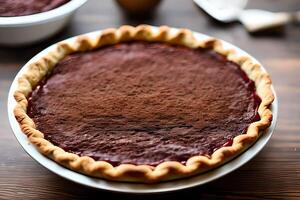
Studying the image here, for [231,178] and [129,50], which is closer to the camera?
[231,178]

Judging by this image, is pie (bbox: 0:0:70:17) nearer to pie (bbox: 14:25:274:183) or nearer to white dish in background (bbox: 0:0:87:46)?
white dish in background (bbox: 0:0:87:46)

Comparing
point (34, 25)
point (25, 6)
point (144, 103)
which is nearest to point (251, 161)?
point (144, 103)

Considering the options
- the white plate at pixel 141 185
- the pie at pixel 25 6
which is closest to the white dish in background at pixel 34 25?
the pie at pixel 25 6

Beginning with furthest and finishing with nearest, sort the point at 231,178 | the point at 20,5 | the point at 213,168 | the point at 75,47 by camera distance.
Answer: the point at 20,5
the point at 75,47
the point at 231,178
the point at 213,168

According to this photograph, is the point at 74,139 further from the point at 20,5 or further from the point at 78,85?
the point at 20,5

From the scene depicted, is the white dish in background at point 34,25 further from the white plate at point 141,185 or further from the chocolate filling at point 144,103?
the white plate at point 141,185

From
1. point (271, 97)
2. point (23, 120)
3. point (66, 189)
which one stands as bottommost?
point (66, 189)

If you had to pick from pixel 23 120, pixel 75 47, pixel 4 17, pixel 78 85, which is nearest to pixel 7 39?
pixel 4 17

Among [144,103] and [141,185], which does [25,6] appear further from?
[141,185]
